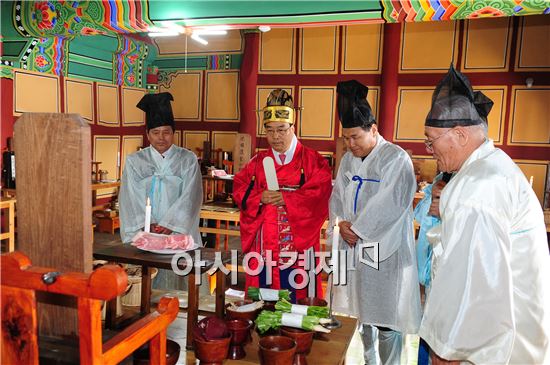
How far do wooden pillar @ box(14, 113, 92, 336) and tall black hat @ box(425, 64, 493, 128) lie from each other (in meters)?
1.17

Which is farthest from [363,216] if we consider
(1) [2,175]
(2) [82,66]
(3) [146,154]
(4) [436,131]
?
(2) [82,66]

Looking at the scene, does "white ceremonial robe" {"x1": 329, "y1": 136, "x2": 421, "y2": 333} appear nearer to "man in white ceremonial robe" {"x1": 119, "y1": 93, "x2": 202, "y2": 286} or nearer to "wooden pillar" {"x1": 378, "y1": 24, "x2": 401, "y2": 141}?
"man in white ceremonial robe" {"x1": 119, "y1": 93, "x2": 202, "y2": 286}

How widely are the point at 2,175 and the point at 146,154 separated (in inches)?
166

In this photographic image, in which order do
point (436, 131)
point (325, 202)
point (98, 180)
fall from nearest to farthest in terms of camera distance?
point (436, 131) < point (325, 202) < point (98, 180)

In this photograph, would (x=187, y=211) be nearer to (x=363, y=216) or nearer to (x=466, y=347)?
(x=363, y=216)

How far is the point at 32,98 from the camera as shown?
23.2 ft

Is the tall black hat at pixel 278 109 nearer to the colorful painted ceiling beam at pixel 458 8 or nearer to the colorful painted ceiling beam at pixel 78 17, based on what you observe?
the colorful painted ceiling beam at pixel 458 8

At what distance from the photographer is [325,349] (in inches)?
70.4

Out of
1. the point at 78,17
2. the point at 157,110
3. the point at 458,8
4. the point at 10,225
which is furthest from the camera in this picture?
the point at 10,225

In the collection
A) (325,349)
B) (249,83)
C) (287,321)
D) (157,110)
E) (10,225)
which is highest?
(249,83)

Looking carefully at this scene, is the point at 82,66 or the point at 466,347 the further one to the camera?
the point at 82,66

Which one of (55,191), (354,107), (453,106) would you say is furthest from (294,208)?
(55,191)

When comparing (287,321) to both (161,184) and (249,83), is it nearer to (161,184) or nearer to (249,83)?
(161,184)

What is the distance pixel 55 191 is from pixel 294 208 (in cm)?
203
